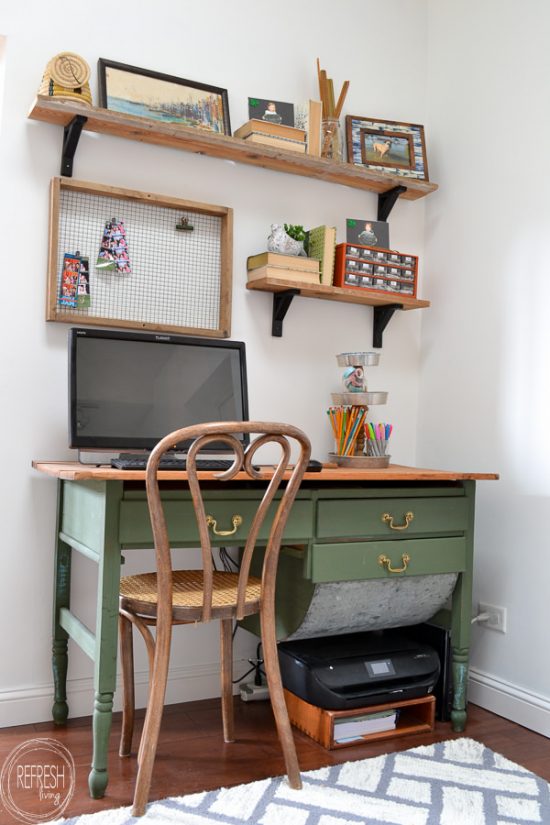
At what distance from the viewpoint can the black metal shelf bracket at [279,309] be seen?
2590 mm

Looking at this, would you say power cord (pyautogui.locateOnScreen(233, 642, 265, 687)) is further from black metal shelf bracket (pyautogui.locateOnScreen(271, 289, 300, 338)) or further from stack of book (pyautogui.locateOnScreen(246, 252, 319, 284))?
stack of book (pyautogui.locateOnScreen(246, 252, 319, 284))

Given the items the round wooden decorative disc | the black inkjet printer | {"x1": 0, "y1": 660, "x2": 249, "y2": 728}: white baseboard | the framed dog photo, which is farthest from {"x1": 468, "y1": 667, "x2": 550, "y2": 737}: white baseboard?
the round wooden decorative disc

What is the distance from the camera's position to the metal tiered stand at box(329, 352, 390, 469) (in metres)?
2.51

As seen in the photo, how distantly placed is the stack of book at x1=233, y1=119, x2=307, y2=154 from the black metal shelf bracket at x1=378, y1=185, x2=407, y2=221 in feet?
1.44

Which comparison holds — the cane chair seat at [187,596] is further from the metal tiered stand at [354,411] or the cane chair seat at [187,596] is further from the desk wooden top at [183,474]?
the metal tiered stand at [354,411]

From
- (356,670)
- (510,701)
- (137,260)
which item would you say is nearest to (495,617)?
(510,701)

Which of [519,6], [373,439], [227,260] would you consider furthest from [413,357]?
[519,6]

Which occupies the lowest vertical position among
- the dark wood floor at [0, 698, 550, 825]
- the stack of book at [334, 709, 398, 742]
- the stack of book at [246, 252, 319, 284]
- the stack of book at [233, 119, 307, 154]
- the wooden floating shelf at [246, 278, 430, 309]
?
the dark wood floor at [0, 698, 550, 825]

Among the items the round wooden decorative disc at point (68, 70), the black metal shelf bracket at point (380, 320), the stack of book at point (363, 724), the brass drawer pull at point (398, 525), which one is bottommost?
the stack of book at point (363, 724)

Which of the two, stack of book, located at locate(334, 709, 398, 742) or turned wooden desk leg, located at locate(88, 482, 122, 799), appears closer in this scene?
turned wooden desk leg, located at locate(88, 482, 122, 799)

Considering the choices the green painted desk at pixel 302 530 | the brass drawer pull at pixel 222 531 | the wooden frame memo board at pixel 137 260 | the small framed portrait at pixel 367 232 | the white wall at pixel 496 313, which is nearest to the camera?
the green painted desk at pixel 302 530

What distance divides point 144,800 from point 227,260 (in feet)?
5.26

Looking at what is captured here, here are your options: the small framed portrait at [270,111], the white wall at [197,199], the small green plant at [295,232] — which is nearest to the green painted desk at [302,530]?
the white wall at [197,199]

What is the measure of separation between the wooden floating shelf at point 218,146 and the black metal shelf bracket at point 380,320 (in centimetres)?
44
